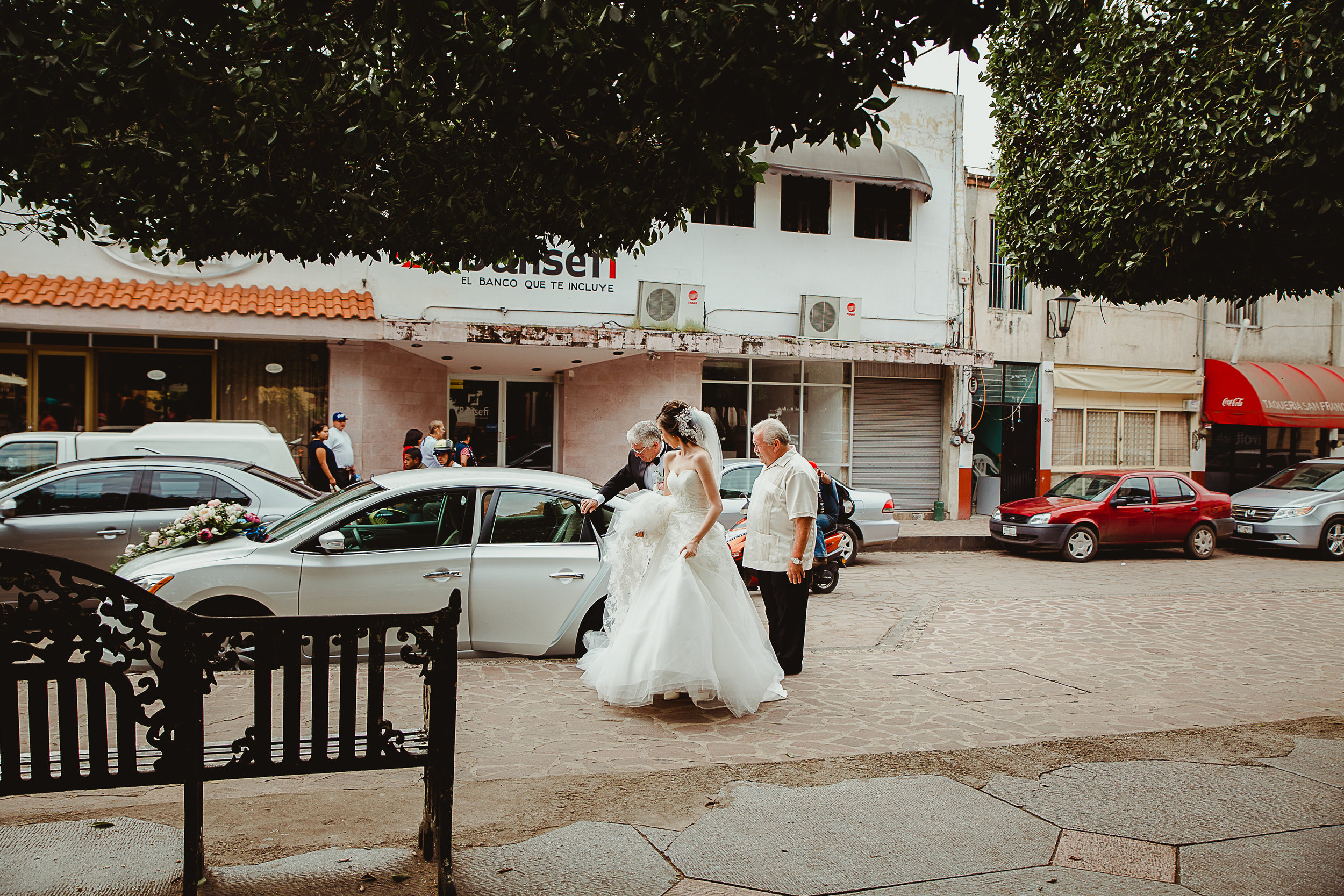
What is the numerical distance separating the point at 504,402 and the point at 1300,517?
13869mm

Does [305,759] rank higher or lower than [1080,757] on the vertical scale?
higher

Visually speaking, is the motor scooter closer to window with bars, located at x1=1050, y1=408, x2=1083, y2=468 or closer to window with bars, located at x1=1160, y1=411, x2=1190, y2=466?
window with bars, located at x1=1050, y1=408, x2=1083, y2=468

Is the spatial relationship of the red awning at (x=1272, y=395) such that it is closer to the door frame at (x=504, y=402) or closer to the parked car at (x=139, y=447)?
the door frame at (x=504, y=402)

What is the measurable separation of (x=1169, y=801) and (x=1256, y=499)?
14.2m

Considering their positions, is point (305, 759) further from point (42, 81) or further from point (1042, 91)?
point (1042, 91)

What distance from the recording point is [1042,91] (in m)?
7.62

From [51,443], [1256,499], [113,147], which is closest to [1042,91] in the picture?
[113,147]

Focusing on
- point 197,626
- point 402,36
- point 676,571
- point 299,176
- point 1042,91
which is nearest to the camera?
point 197,626

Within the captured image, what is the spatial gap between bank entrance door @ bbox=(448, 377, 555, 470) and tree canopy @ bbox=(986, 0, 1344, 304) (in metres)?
10.5

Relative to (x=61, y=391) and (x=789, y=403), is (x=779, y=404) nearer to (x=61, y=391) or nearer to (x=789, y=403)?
(x=789, y=403)

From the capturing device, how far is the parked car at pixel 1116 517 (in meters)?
14.2

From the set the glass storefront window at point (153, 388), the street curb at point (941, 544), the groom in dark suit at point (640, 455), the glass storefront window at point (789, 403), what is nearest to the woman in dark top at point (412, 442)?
the glass storefront window at point (153, 388)

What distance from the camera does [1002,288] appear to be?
63.3 ft

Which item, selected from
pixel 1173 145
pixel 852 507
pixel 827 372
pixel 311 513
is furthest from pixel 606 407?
pixel 1173 145
